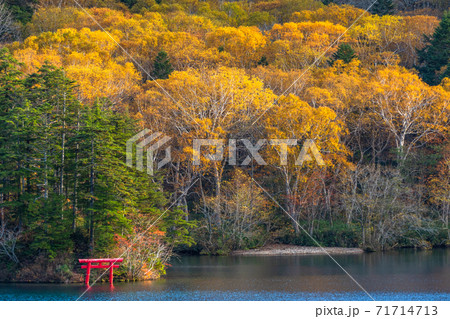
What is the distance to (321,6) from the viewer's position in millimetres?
104875

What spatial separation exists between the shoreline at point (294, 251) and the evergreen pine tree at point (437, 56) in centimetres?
2446

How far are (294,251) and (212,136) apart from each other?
1106cm

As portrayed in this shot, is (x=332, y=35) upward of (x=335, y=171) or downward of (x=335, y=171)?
upward

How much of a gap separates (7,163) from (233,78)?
24269mm

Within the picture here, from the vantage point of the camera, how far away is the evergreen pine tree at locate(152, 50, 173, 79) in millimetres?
64812

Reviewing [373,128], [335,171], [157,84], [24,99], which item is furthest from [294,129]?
[24,99]

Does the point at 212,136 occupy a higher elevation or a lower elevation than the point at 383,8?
lower

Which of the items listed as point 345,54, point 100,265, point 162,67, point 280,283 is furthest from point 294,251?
point 162,67

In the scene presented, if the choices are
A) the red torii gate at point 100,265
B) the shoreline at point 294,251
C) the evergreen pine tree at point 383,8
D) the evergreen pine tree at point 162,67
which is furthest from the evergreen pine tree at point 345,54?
the red torii gate at point 100,265

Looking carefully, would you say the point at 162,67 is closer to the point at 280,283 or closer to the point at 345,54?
the point at 345,54

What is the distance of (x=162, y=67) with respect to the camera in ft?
213

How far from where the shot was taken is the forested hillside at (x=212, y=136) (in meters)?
32.8

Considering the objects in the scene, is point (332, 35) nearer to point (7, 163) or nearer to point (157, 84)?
point (157, 84)

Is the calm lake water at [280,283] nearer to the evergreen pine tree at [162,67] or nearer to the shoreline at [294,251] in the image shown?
the shoreline at [294,251]
